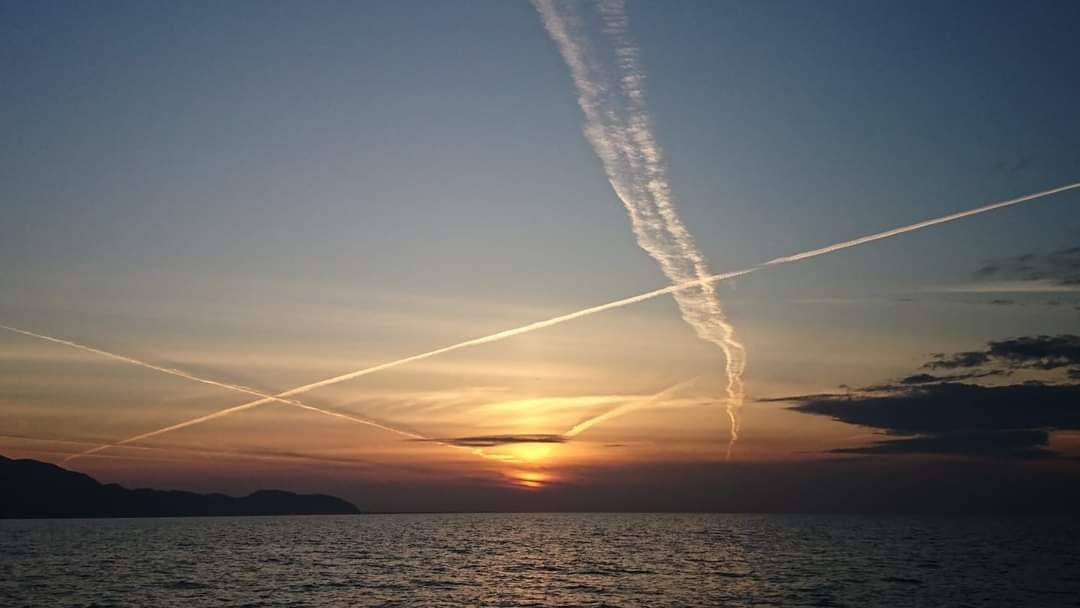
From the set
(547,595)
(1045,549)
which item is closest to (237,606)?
(547,595)

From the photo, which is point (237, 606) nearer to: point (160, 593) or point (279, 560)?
point (160, 593)

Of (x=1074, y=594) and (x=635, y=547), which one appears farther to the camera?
(x=635, y=547)

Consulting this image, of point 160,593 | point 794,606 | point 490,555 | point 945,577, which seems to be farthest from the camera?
point 490,555

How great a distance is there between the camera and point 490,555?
427 ft

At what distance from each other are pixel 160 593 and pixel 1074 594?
79.3m

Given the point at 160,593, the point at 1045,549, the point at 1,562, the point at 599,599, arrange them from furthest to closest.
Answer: the point at 1045,549 < the point at 1,562 < the point at 160,593 < the point at 599,599

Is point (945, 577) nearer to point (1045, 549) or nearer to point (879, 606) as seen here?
point (879, 606)

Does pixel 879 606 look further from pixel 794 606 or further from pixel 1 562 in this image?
pixel 1 562

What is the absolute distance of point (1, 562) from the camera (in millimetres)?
114875

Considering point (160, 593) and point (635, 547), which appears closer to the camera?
point (160, 593)

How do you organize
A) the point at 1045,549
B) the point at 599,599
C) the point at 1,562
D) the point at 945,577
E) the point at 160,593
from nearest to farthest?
the point at 599,599
the point at 160,593
the point at 945,577
the point at 1,562
the point at 1045,549

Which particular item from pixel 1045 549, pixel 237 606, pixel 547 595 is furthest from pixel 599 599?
pixel 1045 549

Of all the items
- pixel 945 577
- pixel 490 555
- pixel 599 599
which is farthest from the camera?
pixel 490 555

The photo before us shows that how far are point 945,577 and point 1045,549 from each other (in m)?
69.9
